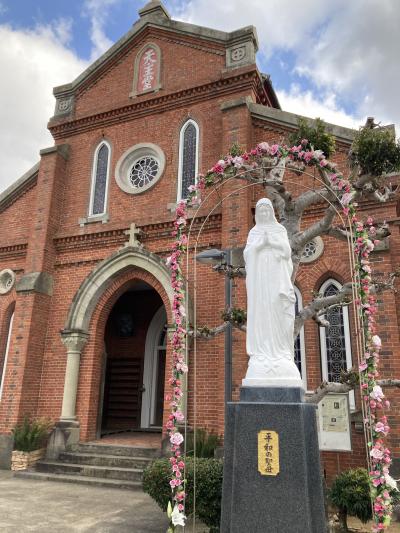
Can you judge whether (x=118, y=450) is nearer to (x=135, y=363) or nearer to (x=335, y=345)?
(x=135, y=363)

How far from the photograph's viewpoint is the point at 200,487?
19.4 ft

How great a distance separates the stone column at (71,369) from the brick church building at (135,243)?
0.03m

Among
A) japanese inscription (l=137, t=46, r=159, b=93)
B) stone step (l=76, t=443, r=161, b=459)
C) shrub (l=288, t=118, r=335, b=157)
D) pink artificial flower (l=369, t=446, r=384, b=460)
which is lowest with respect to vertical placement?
stone step (l=76, t=443, r=161, b=459)

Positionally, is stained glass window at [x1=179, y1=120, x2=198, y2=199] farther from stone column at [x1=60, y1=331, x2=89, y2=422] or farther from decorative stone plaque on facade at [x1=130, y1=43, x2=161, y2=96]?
stone column at [x1=60, y1=331, x2=89, y2=422]

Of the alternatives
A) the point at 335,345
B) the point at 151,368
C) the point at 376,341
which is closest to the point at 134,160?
the point at 151,368

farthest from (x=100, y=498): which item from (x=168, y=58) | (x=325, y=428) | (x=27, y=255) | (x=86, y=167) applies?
(x=168, y=58)

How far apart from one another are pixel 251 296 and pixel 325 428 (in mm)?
3754

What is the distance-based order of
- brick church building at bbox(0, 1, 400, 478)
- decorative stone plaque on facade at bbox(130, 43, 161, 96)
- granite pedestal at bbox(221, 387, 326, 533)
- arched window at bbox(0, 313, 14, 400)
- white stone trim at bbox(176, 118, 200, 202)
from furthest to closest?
decorative stone plaque on facade at bbox(130, 43, 161, 96) → arched window at bbox(0, 313, 14, 400) → white stone trim at bbox(176, 118, 200, 202) → brick church building at bbox(0, 1, 400, 478) → granite pedestal at bbox(221, 387, 326, 533)

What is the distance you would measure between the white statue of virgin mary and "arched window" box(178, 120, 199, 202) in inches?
246

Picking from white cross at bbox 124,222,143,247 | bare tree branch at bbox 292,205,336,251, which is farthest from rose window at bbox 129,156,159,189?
bare tree branch at bbox 292,205,336,251

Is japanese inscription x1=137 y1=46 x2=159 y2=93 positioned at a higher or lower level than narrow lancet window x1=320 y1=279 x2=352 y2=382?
higher

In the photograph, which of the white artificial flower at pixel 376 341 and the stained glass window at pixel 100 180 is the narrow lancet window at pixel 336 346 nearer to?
the white artificial flower at pixel 376 341

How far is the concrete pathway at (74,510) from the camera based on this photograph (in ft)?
20.2

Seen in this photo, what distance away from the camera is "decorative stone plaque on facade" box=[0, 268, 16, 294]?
12641 mm
